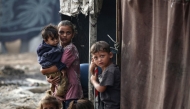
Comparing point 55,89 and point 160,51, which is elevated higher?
point 160,51

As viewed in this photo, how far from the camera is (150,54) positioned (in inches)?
187

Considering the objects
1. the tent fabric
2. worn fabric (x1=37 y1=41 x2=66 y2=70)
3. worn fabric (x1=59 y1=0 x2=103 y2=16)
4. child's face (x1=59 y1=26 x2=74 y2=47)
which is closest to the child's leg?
worn fabric (x1=37 y1=41 x2=66 y2=70)

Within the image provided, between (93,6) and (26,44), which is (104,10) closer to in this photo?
(93,6)

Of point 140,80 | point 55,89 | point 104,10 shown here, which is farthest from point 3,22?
point 140,80

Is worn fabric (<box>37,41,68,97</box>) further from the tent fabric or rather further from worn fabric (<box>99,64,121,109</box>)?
the tent fabric

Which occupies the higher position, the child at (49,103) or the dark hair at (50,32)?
the dark hair at (50,32)

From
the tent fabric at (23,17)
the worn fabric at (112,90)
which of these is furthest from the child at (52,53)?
the tent fabric at (23,17)

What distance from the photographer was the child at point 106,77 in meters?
5.28

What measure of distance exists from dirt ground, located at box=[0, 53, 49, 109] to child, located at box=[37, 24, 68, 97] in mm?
3273

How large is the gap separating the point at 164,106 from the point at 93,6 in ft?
6.03

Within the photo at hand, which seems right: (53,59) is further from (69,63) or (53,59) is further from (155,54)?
(155,54)

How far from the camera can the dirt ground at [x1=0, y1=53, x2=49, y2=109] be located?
31.2 feet

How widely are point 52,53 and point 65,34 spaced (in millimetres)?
314

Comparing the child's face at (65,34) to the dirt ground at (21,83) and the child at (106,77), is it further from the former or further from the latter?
the dirt ground at (21,83)
